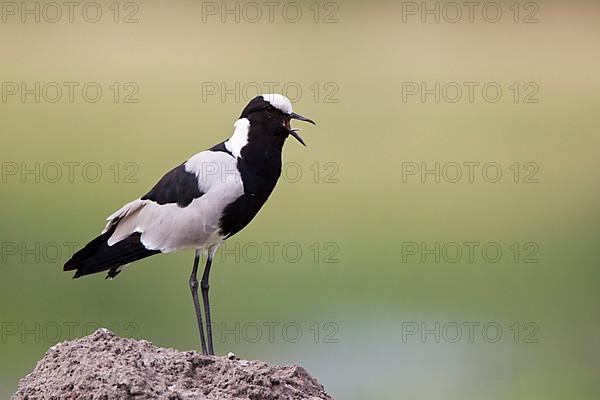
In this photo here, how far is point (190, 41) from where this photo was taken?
373cm

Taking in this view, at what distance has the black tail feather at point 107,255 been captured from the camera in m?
2.59

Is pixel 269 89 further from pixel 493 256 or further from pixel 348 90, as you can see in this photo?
pixel 493 256

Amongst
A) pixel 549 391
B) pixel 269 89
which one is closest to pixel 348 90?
pixel 269 89

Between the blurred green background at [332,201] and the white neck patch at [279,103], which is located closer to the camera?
the white neck patch at [279,103]

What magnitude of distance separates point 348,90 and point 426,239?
0.75 meters

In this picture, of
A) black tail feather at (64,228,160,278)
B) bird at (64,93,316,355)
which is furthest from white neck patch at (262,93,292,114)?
black tail feather at (64,228,160,278)

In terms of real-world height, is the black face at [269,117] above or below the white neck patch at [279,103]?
below

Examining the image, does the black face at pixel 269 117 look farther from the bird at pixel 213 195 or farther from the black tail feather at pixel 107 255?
the black tail feather at pixel 107 255

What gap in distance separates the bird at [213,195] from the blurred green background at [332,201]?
995 mm

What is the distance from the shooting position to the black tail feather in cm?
259

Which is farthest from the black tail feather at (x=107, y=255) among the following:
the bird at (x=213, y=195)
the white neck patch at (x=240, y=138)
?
the white neck patch at (x=240, y=138)

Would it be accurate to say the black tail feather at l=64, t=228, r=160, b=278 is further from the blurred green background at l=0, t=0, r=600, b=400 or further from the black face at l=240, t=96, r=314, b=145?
the blurred green background at l=0, t=0, r=600, b=400

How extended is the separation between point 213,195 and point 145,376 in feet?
2.44

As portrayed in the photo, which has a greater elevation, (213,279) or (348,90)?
(348,90)
